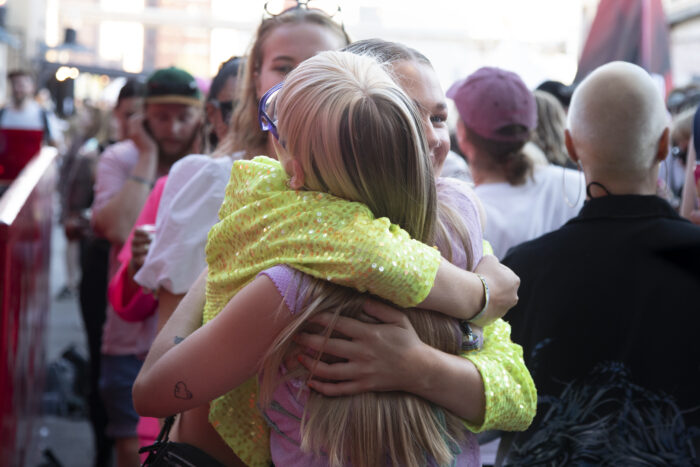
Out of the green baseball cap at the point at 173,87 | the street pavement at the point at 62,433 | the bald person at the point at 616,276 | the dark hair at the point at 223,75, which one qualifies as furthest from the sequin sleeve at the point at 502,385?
the street pavement at the point at 62,433

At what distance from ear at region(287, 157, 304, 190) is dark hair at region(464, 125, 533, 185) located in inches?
89.2

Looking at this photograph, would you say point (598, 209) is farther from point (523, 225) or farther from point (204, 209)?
point (204, 209)

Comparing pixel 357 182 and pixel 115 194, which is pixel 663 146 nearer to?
pixel 357 182

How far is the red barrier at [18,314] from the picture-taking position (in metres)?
2.48

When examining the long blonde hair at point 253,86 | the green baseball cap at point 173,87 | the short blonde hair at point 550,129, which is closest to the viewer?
the long blonde hair at point 253,86

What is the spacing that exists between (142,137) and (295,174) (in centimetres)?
279

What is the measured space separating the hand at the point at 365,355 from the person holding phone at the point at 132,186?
217cm

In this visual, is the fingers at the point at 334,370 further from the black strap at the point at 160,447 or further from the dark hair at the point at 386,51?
the dark hair at the point at 386,51

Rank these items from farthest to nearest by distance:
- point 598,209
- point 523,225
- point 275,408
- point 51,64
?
point 51,64, point 523,225, point 598,209, point 275,408

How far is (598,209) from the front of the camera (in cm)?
247

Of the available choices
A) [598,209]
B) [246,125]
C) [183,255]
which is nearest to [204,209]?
[183,255]

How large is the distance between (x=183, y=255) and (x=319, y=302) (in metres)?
0.93

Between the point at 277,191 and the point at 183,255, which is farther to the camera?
the point at 183,255

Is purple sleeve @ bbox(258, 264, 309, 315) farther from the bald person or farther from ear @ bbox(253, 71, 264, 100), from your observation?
the bald person
